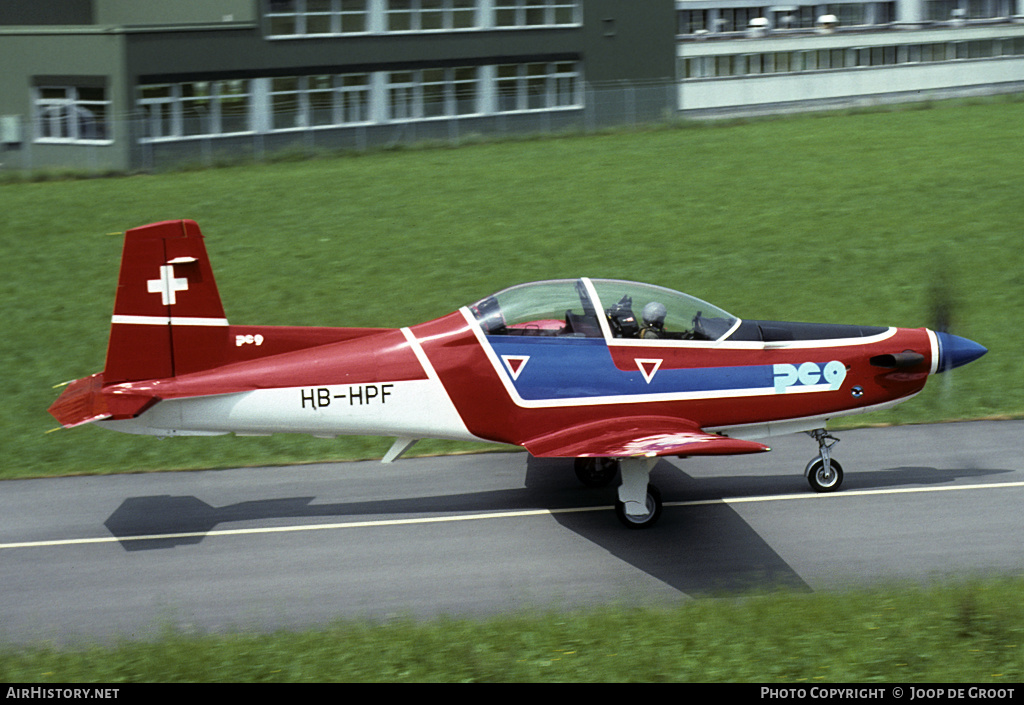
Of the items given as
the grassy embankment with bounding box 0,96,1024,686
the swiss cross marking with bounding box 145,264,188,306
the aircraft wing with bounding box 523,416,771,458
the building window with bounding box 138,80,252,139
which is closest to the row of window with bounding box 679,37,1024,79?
the grassy embankment with bounding box 0,96,1024,686

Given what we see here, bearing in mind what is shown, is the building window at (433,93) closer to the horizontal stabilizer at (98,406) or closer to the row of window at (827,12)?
the horizontal stabilizer at (98,406)

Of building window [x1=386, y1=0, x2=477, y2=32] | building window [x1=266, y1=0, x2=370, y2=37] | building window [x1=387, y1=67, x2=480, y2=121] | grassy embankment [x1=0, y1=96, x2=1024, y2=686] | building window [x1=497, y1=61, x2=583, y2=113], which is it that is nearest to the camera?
grassy embankment [x1=0, y1=96, x2=1024, y2=686]

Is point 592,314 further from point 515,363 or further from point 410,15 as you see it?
point 410,15

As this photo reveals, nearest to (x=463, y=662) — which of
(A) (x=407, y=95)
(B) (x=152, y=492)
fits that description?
(B) (x=152, y=492)

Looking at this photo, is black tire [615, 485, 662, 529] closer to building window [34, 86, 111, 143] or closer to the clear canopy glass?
the clear canopy glass

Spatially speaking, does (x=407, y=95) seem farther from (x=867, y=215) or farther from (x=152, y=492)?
(x=152, y=492)

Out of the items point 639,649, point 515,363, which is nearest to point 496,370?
point 515,363

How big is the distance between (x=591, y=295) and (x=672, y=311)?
2.94ft

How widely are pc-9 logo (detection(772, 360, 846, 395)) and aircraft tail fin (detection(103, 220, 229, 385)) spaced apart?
5.90 meters

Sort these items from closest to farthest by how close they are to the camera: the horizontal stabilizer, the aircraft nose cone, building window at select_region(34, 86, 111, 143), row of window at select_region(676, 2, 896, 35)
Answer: the horizontal stabilizer < the aircraft nose cone < building window at select_region(34, 86, 111, 143) < row of window at select_region(676, 2, 896, 35)

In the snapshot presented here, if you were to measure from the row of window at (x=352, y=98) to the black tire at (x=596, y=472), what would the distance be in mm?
25489

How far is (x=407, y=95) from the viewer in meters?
41.1

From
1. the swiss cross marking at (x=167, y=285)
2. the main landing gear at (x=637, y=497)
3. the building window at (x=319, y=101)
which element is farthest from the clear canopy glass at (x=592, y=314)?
the building window at (x=319, y=101)

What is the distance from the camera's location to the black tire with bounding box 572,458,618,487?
12070 millimetres
